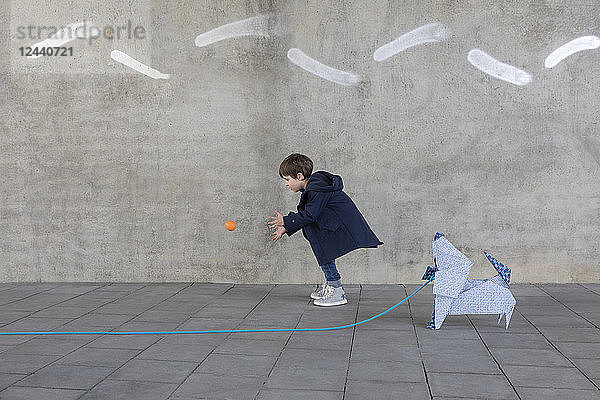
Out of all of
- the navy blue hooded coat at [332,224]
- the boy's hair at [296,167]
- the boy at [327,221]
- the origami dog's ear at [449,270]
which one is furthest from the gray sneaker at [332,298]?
the origami dog's ear at [449,270]

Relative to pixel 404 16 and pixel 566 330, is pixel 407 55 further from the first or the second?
pixel 566 330

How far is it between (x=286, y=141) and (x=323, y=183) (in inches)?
35.0

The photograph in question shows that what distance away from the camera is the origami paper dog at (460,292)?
11.7 feet

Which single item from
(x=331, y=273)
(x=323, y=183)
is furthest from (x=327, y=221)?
(x=331, y=273)

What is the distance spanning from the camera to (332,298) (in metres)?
4.30

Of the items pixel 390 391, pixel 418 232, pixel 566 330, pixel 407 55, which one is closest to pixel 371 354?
Result: pixel 390 391

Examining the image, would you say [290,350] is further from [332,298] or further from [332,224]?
[332,224]

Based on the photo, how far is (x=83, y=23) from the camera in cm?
523

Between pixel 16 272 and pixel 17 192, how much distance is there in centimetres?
64

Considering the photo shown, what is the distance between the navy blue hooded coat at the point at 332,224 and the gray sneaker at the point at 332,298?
0.19 metres

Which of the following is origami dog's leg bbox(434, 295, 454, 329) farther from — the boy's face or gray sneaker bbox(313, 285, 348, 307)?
the boy's face

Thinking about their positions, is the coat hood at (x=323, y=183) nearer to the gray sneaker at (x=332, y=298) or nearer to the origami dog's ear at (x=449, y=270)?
the gray sneaker at (x=332, y=298)

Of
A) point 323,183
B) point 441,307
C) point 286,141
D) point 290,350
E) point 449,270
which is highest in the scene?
point 286,141

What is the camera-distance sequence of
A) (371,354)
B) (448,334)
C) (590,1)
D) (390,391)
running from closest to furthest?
1. (390,391)
2. (371,354)
3. (448,334)
4. (590,1)
